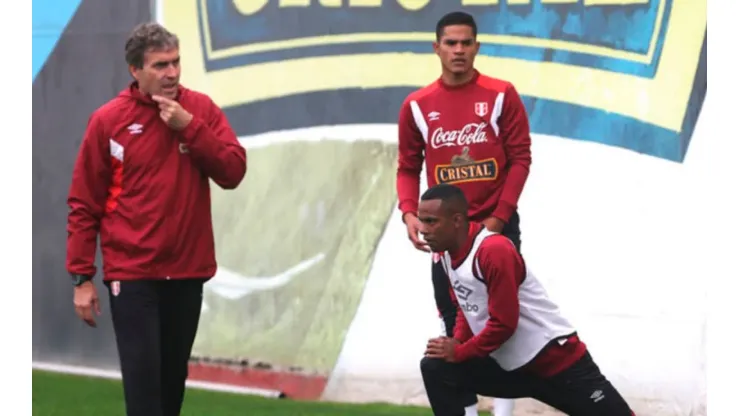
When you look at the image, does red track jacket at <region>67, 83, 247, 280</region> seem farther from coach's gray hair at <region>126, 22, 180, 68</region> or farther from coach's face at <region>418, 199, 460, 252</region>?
coach's face at <region>418, 199, 460, 252</region>

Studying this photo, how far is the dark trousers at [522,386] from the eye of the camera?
4504 millimetres

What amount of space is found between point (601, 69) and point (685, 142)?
0.60m

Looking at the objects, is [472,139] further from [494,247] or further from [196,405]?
[196,405]

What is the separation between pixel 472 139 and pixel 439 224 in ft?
2.37

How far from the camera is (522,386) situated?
4645mm

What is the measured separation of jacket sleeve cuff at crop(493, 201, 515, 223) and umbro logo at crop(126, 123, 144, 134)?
1556 mm

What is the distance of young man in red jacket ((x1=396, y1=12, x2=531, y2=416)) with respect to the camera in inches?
204

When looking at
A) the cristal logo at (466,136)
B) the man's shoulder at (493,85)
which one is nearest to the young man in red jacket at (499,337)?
the cristal logo at (466,136)

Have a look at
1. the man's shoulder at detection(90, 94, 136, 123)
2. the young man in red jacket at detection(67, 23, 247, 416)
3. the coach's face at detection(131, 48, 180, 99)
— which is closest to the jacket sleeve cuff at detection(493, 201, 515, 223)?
the young man in red jacket at detection(67, 23, 247, 416)

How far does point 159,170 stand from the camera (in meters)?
4.77

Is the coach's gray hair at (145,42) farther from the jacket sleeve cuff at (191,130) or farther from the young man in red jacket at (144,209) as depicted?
the jacket sleeve cuff at (191,130)

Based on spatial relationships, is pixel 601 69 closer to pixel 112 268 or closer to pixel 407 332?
pixel 407 332

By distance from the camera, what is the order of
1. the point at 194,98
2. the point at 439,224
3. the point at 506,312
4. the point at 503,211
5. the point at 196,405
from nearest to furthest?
the point at 506,312, the point at 439,224, the point at 194,98, the point at 503,211, the point at 196,405

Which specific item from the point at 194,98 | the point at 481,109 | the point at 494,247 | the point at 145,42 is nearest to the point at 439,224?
the point at 494,247
